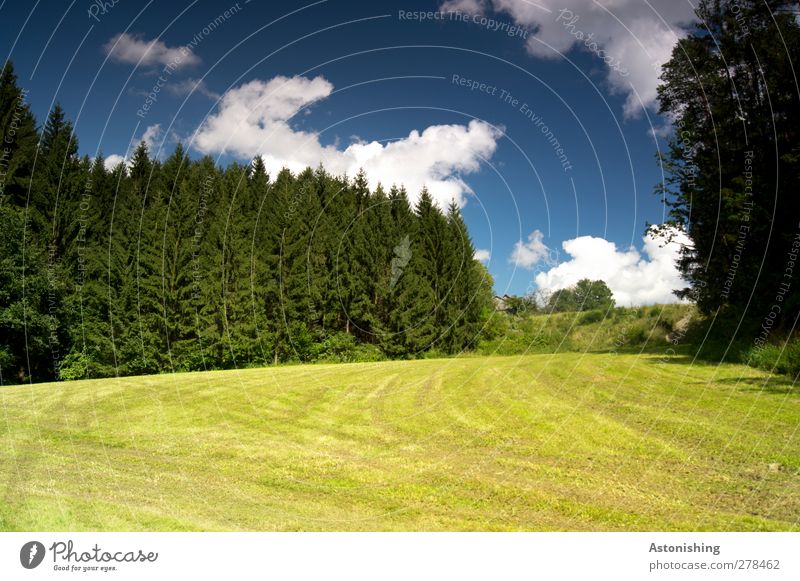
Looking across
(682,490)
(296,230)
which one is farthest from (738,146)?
(296,230)

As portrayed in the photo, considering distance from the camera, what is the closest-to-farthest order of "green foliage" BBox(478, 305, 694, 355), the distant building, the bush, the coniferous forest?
1. the bush
2. "green foliage" BBox(478, 305, 694, 355)
3. the coniferous forest
4. the distant building

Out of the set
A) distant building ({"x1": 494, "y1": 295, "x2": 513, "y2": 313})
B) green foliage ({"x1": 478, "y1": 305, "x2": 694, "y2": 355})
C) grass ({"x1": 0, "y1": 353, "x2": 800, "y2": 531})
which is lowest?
grass ({"x1": 0, "y1": 353, "x2": 800, "y2": 531})

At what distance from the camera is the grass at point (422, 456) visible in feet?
18.7

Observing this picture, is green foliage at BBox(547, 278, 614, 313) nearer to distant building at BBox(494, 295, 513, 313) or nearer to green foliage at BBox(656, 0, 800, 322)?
green foliage at BBox(656, 0, 800, 322)

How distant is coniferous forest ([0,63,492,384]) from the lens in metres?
32.3

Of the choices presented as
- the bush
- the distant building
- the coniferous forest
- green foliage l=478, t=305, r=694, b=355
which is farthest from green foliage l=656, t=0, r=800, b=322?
the coniferous forest

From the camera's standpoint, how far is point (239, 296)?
119 ft

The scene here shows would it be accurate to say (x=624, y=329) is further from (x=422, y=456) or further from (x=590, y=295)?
(x=422, y=456)

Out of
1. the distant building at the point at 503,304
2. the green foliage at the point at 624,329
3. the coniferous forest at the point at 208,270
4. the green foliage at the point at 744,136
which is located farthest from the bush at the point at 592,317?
the coniferous forest at the point at 208,270

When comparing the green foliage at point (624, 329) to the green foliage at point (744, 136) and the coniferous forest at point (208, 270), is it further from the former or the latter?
the coniferous forest at point (208, 270)

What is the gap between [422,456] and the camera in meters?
7.82

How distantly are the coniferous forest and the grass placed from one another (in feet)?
69.7

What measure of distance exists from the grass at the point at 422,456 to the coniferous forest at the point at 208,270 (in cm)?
2126

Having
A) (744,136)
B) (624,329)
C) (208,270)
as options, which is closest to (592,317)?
(624,329)
